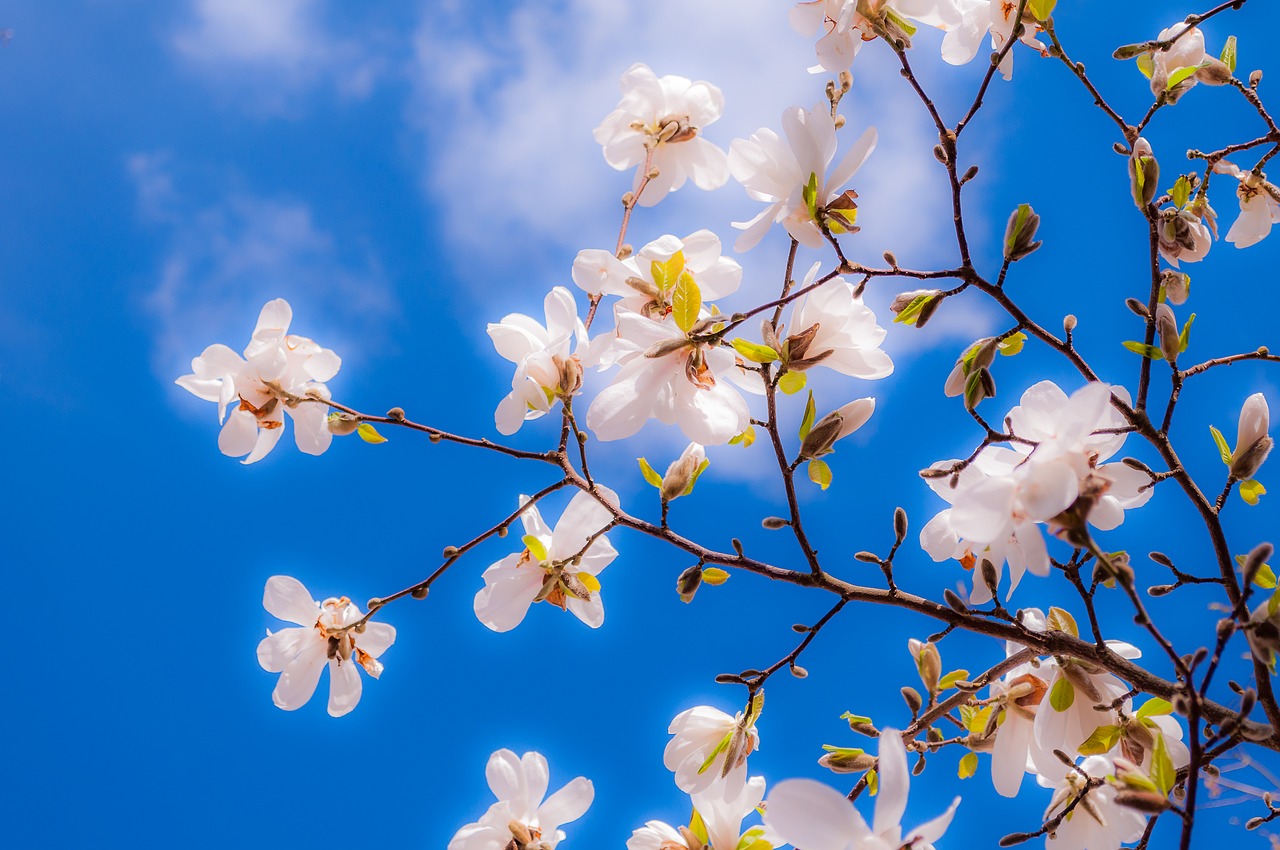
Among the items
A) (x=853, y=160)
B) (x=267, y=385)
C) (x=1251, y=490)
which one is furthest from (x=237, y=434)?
(x=1251, y=490)

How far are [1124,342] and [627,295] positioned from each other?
58 cm

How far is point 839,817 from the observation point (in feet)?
2.13

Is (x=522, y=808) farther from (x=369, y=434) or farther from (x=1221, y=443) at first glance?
(x=1221, y=443)

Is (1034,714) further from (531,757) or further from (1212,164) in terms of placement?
(1212,164)

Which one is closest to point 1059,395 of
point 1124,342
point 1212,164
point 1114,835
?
point 1124,342

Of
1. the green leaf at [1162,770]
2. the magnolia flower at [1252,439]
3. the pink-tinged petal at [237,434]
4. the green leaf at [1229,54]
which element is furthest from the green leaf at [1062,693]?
the pink-tinged petal at [237,434]

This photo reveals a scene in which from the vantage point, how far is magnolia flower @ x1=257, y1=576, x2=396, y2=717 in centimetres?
113

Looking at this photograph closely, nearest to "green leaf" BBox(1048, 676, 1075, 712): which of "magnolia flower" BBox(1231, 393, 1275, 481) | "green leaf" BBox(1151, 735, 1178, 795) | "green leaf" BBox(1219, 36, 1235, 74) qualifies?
"green leaf" BBox(1151, 735, 1178, 795)

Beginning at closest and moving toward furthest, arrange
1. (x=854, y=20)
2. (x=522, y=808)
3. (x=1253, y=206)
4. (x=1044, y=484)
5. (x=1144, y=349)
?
(x=1044, y=484)
(x=1144, y=349)
(x=854, y=20)
(x=522, y=808)
(x=1253, y=206)

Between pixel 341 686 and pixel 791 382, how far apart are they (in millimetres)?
781

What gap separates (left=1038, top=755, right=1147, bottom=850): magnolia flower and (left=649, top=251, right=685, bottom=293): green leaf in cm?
74

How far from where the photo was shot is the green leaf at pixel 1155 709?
2.97 ft

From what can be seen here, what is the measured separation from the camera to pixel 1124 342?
0.88 meters

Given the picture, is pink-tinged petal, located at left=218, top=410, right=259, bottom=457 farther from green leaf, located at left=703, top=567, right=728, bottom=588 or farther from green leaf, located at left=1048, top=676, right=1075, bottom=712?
green leaf, located at left=1048, top=676, right=1075, bottom=712
